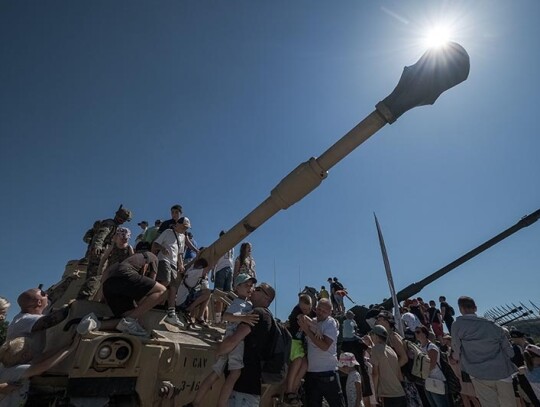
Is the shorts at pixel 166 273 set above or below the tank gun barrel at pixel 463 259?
below

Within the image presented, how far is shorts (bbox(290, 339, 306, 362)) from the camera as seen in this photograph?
4051 mm

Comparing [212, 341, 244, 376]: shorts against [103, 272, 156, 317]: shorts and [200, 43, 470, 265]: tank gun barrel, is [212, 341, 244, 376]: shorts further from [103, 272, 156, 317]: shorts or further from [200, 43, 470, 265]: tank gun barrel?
[200, 43, 470, 265]: tank gun barrel

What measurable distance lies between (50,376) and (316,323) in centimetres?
274

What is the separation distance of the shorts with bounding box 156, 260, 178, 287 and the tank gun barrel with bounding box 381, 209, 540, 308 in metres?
11.4

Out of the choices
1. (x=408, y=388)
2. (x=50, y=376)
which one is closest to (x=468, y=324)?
(x=408, y=388)

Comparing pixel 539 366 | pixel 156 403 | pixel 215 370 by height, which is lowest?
pixel 156 403

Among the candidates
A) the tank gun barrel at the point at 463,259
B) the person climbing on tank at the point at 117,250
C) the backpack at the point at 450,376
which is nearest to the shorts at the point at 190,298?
the person climbing on tank at the point at 117,250

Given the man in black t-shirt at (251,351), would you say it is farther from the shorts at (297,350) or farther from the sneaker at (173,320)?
the sneaker at (173,320)

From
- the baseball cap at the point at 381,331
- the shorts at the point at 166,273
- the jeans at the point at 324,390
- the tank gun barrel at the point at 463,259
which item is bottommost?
the jeans at the point at 324,390

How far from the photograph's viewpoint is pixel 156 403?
3121 mm

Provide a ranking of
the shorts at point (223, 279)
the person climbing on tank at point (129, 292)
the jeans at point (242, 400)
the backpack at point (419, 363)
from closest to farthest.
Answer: the jeans at point (242, 400)
the person climbing on tank at point (129, 292)
the backpack at point (419, 363)
the shorts at point (223, 279)

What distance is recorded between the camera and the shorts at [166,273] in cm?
533

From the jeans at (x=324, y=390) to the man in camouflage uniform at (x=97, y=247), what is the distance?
11.4 ft

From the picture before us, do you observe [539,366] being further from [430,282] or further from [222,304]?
[430,282]
